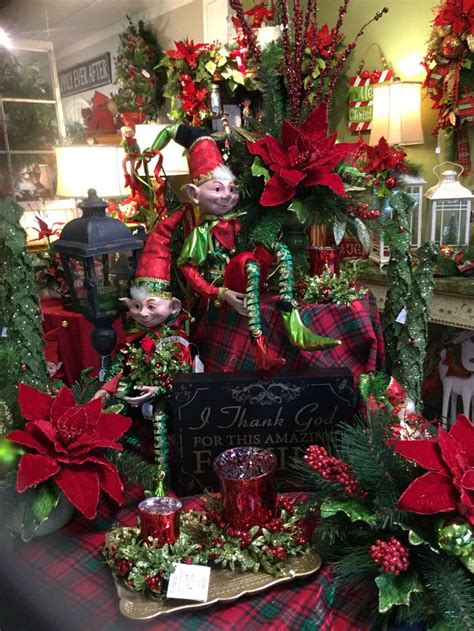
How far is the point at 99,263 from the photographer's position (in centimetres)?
102

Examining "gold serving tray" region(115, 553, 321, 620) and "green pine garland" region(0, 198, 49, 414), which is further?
"green pine garland" region(0, 198, 49, 414)

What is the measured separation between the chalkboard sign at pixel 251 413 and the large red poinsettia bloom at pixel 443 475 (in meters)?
0.22

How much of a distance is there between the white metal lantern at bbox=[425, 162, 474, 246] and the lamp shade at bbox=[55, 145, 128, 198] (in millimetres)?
1477

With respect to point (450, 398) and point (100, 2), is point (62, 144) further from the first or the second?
point (450, 398)

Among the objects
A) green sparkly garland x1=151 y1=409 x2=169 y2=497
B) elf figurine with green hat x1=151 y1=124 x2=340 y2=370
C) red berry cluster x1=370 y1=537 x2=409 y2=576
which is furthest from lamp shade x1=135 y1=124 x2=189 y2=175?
red berry cluster x1=370 y1=537 x2=409 y2=576

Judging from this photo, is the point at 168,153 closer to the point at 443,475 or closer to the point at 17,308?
the point at 17,308

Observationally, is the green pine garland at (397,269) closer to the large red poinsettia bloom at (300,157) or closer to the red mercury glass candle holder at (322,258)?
the red mercury glass candle holder at (322,258)

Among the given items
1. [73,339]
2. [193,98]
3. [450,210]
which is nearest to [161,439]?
[73,339]

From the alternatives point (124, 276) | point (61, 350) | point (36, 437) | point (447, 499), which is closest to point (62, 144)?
point (61, 350)

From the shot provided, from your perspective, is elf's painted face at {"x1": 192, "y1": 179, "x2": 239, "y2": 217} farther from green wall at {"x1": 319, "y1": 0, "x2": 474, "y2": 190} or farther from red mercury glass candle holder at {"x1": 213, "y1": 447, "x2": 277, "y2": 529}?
green wall at {"x1": 319, "y1": 0, "x2": 474, "y2": 190}

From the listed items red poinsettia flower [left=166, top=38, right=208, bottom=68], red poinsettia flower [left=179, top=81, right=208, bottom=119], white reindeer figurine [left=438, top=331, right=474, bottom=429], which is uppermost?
red poinsettia flower [left=166, top=38, right=208, bottom=68]

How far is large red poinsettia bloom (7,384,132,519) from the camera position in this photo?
0.76m

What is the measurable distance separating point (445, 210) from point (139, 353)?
1.78 metres

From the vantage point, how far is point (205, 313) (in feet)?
3.76
